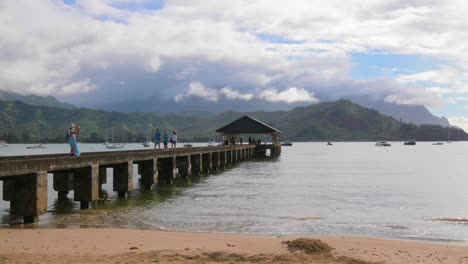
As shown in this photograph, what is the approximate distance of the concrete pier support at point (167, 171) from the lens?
34.0 metres

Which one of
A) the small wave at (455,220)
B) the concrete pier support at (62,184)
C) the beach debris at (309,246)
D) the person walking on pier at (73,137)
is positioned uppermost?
the person walking on pier at (73,137)

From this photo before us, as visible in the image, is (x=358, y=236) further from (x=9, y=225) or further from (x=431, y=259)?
(x=9, y=225)

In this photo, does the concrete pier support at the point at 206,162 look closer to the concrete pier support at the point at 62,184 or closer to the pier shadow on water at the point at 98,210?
the pier shadow on water at the point at 98,210

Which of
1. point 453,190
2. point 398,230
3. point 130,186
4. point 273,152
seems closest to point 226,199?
point 130,186

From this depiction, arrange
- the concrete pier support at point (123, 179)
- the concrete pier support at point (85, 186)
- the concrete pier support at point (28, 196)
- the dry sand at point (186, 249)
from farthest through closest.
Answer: the concrete pier support at point (123, 179), the concrete pier support at point (85, 186), the concrete pier support at point (28, 196), the dry sand at point (186, 249)

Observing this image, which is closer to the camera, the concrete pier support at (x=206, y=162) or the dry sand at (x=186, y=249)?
the dry sand at (x=186, y=249)

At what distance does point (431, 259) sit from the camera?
37.4ft

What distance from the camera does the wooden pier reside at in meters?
15.5

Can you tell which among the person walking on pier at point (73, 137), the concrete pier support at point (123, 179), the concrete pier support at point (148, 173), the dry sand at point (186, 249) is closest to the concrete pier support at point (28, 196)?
the dry sand at point (186, 249)

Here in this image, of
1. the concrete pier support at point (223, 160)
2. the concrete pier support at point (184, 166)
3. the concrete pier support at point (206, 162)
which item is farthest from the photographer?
the concrete pier support at point (223, 160)

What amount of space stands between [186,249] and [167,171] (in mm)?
22661

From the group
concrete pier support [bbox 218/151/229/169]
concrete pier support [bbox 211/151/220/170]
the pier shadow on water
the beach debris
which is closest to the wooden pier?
the pier shadow on water

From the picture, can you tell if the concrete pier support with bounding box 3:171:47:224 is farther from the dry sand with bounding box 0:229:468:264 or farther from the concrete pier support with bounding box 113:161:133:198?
the concrete pier support with bounding box 113:161:133:198

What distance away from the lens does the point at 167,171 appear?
3422 centimetres
